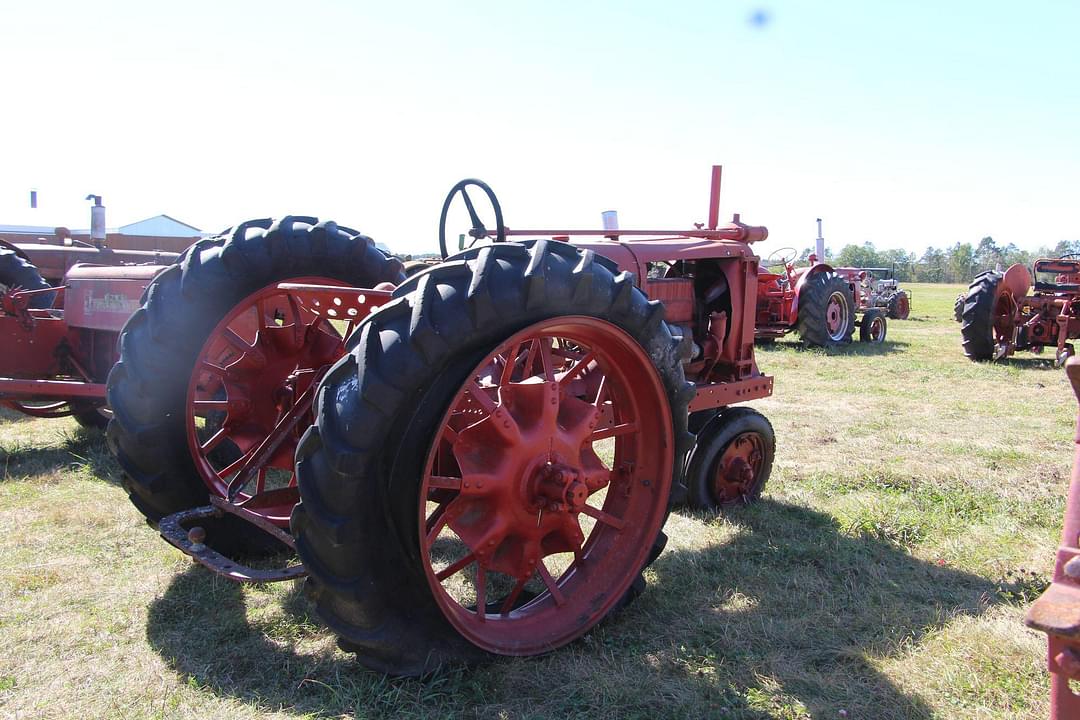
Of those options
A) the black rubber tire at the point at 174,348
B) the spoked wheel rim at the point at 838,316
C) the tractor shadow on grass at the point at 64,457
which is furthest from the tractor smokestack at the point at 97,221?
the spoked wheel rim at the point at 838,316

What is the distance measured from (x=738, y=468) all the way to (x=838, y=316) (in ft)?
31.8

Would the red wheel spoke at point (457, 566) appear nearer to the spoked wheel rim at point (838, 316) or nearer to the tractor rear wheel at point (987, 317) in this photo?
the tractor rear wheel at point (987, 317)

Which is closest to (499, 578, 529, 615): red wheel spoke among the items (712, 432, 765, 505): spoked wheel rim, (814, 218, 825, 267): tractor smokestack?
(712, 432, 765, 505): spoked wheel rim

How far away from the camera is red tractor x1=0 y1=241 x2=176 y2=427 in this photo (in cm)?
516

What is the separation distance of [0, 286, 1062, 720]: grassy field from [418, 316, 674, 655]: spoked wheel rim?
150 mm

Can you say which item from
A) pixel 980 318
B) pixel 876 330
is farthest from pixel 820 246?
pixel 980 318

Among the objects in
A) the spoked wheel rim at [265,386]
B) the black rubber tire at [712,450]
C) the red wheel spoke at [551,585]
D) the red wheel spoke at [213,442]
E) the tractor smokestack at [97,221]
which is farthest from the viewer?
the tractor smokestack at [97,221]

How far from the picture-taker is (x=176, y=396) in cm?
317

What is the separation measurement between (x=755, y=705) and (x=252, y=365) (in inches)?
99.6

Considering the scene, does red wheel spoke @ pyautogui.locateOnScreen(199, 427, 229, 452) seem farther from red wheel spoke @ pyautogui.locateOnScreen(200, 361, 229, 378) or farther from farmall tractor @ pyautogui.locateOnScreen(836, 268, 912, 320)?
farmall tractor @ pyautogui.locateOnScreen(836, 268, 912, 320)

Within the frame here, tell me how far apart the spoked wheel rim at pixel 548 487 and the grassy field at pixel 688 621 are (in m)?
0.15

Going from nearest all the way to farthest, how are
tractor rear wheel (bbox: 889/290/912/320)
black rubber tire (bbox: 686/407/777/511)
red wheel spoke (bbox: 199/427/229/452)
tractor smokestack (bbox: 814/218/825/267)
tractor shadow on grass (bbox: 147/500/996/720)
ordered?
tractor shadow on grass (bbox: 147/500/996/720), red wheel spoke (bbox: 199/427/229/452), black rubber tire (bbox: 686/407/777/511), tractor smokestack (bbox: 814/218/825/267), tractor rear wheel (bbox: 889/290/912/320)

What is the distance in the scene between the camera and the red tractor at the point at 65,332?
5.16 meters

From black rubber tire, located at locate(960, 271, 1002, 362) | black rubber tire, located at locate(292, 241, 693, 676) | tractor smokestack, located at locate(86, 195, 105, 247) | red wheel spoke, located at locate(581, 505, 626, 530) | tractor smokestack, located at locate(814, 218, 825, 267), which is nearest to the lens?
black rubber tire, located at locate(292, 241, 693, 676)
